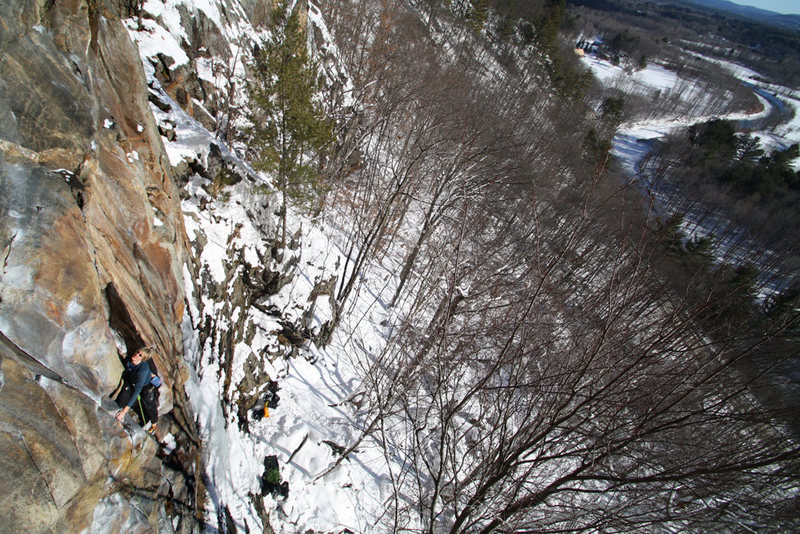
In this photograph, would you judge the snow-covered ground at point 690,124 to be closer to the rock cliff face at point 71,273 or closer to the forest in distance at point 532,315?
the forest in distance at point 532,315

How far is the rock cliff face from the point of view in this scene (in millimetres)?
2871

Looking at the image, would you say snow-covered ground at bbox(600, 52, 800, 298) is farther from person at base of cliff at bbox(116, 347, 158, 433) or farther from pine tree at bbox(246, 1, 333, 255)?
person at base of cliff at bbox(116, 347, 158, 433)

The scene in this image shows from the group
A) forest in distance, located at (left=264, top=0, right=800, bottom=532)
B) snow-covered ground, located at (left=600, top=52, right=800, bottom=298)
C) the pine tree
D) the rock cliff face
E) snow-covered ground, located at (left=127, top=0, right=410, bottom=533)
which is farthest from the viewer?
snow-covered ground, located at (left=600, top=52, right=800, bottom=298)

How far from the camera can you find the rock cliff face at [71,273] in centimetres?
287

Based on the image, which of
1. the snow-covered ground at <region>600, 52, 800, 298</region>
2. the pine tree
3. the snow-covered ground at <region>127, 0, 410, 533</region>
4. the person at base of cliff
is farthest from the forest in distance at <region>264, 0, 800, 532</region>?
the snow-covered ground at <region>600, 52, 800, 298</region>

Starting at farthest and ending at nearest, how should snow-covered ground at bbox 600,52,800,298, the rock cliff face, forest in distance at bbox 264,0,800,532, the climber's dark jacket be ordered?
snow-covered ground at bbox 600,52,800,298 < the climber's dark jacket < forest in distance at bbox 264,0,800,532 < the rock cliff face

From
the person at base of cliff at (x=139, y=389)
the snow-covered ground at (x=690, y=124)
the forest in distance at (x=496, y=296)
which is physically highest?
the snow-covered ground at (x=690, y=124)

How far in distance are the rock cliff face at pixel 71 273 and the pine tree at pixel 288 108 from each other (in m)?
3.73

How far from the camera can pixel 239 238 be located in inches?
359

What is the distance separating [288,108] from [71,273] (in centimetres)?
709

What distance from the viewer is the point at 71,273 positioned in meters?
3.67

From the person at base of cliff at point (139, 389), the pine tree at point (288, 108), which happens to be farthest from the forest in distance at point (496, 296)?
the person at base of cliff at point (139, 389)

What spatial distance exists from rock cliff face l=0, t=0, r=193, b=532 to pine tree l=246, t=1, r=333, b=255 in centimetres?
373

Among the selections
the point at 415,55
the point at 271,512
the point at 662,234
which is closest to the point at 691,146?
the point at 415,55
